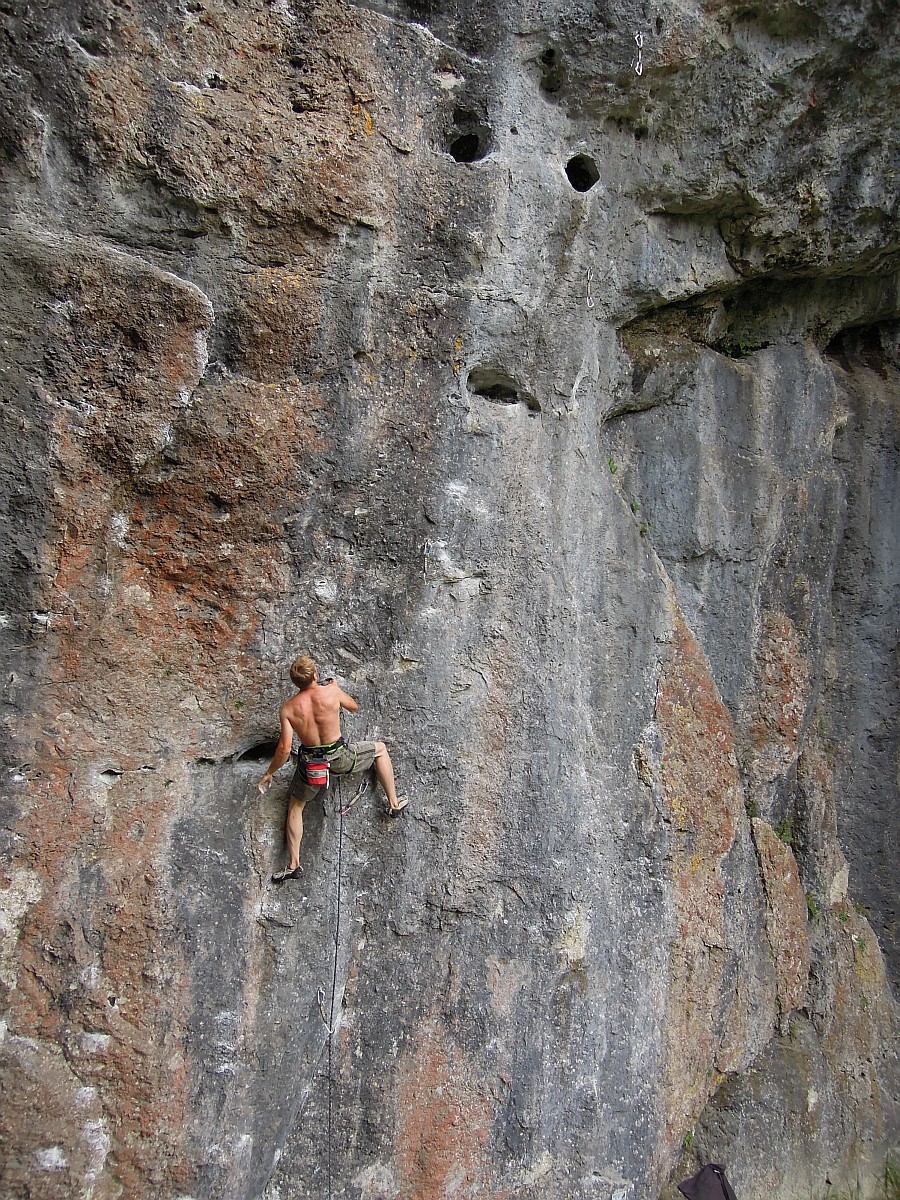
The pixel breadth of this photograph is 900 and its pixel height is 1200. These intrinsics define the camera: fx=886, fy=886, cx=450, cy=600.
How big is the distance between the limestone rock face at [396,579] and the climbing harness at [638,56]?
17mm

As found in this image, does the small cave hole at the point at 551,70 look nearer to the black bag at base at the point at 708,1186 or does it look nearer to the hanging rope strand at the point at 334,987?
the hanging rope strand at the point at 334,987

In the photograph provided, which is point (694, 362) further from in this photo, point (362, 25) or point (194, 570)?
point (194, 570)

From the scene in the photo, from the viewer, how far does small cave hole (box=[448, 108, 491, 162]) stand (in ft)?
17.4

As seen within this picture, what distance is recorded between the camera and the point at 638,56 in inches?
208

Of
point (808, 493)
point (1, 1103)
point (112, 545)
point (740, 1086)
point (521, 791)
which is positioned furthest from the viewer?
point (808, 493)

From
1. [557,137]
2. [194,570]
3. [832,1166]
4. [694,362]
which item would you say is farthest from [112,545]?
[832,1166]

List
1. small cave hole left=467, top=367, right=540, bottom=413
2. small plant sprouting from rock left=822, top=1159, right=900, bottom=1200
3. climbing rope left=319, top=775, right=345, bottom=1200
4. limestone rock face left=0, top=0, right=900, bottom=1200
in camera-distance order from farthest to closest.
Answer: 1. small plant sprouting from rock left=822, top=1159, right=900, bottom=1200
2. small cave hole left=467, top=367, right=540, bottom=413
3. climbing rope left=319, top=775, right=345, bottom=1200
4. limestone rock face left=0, top=0, right=900, bottom=1200

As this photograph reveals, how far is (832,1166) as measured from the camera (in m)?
6.36

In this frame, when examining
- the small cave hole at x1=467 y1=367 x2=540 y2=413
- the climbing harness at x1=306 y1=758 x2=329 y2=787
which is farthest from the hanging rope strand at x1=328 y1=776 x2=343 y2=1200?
the small cave hole at x1=467 y1=367 x2=540 y2=413

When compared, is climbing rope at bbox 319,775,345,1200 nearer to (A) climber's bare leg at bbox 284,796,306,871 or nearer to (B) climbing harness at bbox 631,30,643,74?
(A) climber's bare leg at bbox 284,796,306,871

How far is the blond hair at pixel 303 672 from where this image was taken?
15.5ft

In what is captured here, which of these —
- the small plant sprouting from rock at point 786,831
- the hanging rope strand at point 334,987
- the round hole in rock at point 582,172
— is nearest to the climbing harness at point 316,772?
the hanging rope strand at point 334,987

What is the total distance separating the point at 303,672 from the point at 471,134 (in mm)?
3413

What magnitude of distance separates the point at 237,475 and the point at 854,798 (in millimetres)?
5306
